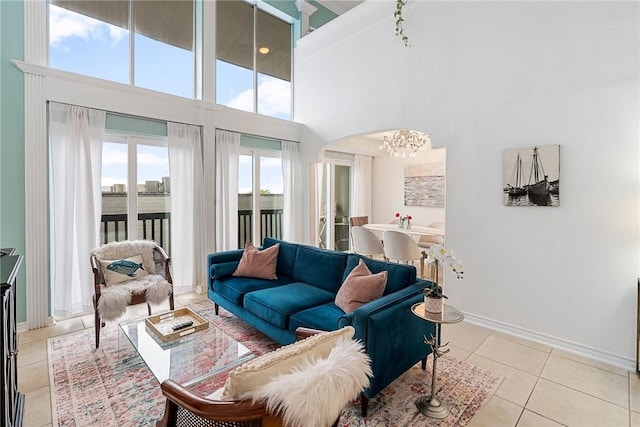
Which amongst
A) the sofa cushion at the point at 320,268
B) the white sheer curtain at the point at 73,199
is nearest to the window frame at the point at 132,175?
the white sheer curtain at the point at 73,199

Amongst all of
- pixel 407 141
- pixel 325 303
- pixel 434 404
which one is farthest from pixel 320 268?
pixel 407 141

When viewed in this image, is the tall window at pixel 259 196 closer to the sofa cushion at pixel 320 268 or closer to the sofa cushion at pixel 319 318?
the sofa cushion at pixel 320 268

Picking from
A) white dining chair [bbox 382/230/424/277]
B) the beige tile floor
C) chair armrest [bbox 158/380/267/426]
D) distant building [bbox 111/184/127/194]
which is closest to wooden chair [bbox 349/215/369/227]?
white dining chair [bbox 382/230/424/277]

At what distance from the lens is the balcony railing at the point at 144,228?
3787mm

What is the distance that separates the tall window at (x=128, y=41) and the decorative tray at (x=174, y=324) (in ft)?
10.1

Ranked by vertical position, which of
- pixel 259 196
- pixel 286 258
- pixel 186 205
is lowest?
pixel 286 258

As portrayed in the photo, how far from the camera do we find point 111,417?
194 centimetres

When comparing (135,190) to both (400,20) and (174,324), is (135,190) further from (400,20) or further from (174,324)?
(400,20)

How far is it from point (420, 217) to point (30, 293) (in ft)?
20.7

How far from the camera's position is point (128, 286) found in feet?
9.82

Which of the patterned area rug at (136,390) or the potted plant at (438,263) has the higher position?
the potted plant at (438,263)

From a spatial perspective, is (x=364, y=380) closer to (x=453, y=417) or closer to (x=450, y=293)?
(x=453, y=417)

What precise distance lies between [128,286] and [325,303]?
194 cm

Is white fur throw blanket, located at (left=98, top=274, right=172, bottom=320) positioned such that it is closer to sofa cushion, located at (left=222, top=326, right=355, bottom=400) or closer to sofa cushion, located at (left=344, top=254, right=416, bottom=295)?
sofa cushion, located at (left=344, top=254, right=416, bottom=295)
